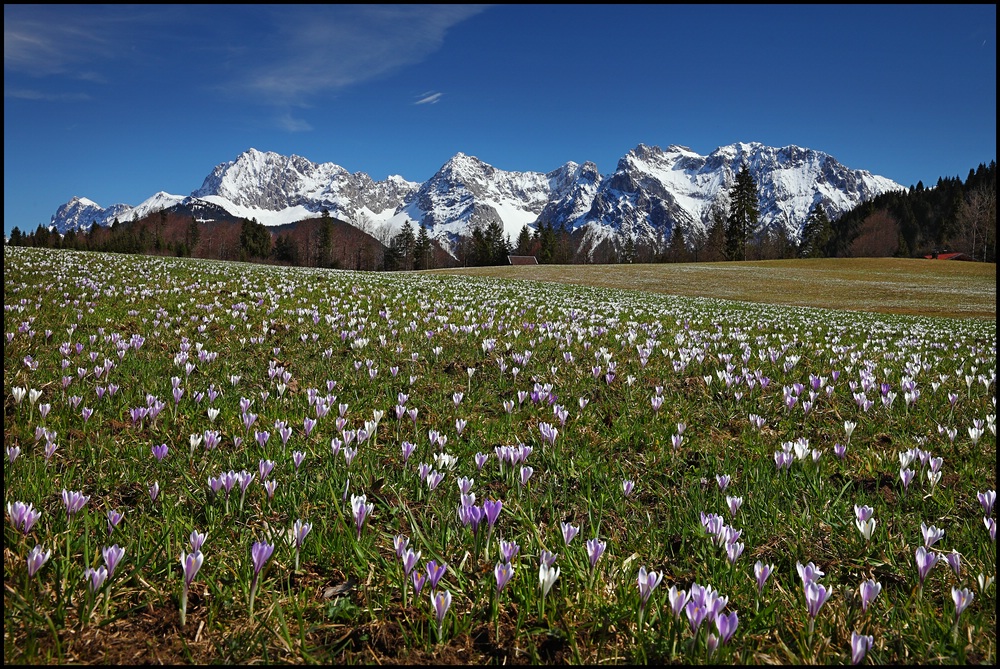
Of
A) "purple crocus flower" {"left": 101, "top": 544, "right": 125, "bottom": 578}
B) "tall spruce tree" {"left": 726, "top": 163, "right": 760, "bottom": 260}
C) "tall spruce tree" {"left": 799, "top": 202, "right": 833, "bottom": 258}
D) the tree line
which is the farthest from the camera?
"tall spruce tree" {"left": 799, "top": 202, "right": 833, "bottom": 258}

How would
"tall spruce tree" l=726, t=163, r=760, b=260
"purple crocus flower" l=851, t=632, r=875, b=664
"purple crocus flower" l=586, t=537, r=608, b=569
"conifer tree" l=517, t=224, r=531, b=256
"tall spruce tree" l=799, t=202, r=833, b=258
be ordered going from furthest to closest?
"conifer tree" l=517, t=224, r=531, b=256 < "tall spruce tree" l=799, t=202, r=833, b=258 < "tall spruce tree" l=726, t=163, r=760, b=260 < "purple crocus flower" l=586, t=537, r=608, b=569 < "purple crocus flower" l=851, t=632, r=875, b=664

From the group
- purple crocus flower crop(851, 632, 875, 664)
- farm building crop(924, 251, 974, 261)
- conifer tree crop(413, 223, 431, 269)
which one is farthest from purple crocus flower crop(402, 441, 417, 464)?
conifer tree crop(413, 223, 431, 269)

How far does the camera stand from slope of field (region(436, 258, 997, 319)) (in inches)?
1548

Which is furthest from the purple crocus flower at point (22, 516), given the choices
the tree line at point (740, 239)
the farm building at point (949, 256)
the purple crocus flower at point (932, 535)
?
the farm building at point (949, 256)

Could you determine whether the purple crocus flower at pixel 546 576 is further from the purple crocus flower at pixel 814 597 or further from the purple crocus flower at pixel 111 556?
the purple crocus flower at pixel 111 556

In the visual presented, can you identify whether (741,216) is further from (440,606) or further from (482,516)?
(440,606)

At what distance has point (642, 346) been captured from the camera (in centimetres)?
721

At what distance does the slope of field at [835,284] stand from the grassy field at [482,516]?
36068mm

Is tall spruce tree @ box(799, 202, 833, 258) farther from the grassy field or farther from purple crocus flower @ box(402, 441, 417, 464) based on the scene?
purple crocus flower @ box(402, 441, 417, 464)

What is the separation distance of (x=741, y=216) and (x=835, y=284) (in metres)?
62.6

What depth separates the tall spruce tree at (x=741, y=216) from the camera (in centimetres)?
10844

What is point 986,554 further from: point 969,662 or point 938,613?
point 969,662

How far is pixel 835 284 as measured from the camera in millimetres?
52438

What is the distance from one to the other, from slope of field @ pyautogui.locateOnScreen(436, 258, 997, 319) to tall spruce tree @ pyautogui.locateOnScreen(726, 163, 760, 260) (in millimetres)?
36348
